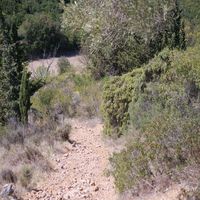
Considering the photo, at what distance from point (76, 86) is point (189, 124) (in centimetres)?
1286

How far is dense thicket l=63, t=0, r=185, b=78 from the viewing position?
1645cm

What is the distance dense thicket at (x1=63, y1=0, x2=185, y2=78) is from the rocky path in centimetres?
499

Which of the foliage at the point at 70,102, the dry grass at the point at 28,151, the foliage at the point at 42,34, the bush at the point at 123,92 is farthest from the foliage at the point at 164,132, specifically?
the foliage at the point at 42,34

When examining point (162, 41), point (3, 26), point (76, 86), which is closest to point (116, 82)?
point (162, 41)

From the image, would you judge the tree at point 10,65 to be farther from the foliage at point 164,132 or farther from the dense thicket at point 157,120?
the foliage at point 164,132

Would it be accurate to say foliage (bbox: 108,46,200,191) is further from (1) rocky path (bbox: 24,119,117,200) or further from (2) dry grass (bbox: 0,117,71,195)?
(2) dry grass (bbox: 0,117,71,195)

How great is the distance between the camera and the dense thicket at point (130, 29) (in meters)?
16.5

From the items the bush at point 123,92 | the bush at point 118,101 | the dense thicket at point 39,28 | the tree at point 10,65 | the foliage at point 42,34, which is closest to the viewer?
the bush at point 123,92

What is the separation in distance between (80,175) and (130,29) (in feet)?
27.1

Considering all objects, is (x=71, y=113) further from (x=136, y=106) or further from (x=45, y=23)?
(x=45, y=23)

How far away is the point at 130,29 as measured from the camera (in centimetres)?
1717

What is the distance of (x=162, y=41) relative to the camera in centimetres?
1612

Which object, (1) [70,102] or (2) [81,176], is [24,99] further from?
(2) [81,176]

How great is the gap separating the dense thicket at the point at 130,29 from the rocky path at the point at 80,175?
4987mm
